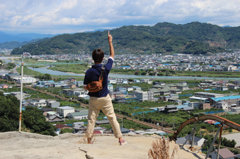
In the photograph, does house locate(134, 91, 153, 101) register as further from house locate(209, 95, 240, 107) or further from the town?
house locate(209, 95, 240, 107)

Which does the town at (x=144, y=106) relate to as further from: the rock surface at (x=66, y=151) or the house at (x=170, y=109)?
the rock surface at (x=66, y=151)

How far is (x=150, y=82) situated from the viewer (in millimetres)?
25797

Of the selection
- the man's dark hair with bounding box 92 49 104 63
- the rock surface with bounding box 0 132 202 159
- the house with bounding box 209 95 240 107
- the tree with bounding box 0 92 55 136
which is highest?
the man's dark hair with bounding box 92 49 104 63

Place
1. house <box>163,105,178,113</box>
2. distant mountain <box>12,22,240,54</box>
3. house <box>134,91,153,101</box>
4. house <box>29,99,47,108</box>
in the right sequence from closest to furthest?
house <box>163,105,178,113</box> < house <box>29,99,47,108</box> < house <box>134,91,153,101</box> < distant mountain <box>12,22,240,54</box>

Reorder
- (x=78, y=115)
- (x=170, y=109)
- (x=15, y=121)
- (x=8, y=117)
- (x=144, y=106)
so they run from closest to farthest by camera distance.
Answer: (x=15, y=121)
(x=8, y=117)
(x=78, y=115)
(x=170, y=109)
(x=144, y=106)

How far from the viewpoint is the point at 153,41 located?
7169 cm

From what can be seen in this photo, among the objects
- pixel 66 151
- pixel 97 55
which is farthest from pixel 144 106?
pixel 97 55

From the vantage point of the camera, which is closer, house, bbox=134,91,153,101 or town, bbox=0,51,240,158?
town, bbox=0,51,240,158

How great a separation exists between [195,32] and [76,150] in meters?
93.6

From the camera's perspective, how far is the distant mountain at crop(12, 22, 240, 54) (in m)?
65.9

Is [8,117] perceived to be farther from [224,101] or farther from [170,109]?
[224,101]

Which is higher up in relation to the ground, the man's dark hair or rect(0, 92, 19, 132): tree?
the man's dark hair

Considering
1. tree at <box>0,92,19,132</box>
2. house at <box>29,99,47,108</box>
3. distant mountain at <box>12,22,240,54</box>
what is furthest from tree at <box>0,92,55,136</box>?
distant mountain at <box>12,22,240,54</box>

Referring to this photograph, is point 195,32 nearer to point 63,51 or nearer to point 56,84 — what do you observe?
point 63,51
